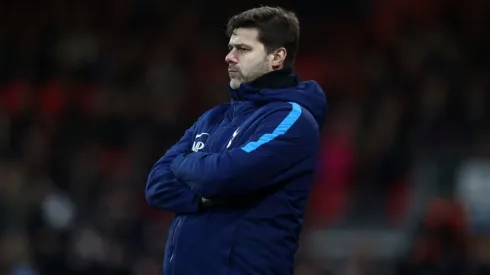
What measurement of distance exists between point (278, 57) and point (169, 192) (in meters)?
0.65

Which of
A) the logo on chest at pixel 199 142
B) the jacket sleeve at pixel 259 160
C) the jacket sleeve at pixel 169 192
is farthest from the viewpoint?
the logo on chest at pixel 199 142

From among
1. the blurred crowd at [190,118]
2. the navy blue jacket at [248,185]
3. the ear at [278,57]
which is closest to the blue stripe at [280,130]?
the navy blue jacket at [248,185]

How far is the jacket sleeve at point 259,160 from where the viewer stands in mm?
4172

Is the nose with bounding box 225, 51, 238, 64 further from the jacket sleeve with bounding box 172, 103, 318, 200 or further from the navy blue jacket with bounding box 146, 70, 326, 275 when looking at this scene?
the jacket sleeve with bounding box 172, 103, 318, 200

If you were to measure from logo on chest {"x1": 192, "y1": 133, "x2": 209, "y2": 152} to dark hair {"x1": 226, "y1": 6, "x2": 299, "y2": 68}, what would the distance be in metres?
0.43

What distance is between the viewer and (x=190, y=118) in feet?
38.0

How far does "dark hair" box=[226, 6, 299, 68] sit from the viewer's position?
172 inches

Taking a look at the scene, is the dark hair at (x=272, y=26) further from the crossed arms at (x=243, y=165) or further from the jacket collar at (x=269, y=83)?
the crossed arms at (x=243, y=165)

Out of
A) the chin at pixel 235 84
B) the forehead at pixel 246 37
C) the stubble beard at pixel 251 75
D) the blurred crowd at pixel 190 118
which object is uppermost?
the forehead at pixel 246 37

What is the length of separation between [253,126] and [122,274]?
5.22 m

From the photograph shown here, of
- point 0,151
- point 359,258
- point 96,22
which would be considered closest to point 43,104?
point 0,151

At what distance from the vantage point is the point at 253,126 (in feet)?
14.2

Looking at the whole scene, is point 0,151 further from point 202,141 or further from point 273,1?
point 202,141

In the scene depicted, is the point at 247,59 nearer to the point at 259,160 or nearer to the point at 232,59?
the point at 232,59
